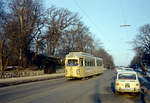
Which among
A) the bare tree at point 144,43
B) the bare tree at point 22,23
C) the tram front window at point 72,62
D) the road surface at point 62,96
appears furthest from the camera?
the bare tree at point 144,43

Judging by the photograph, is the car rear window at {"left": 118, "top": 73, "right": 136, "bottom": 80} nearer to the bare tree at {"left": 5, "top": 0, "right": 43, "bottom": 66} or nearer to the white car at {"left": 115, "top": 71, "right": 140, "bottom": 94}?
the white car at {"left": 115, "top": 71, "right": 140, "bottom": 94}

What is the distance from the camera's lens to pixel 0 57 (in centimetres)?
3512

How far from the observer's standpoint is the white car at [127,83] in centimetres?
1289

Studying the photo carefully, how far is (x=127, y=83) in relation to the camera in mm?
13008

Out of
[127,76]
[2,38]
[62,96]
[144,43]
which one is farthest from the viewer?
[144,43]

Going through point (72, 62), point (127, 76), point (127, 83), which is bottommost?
point (127, 83)

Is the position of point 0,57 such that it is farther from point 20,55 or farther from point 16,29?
point 16,29

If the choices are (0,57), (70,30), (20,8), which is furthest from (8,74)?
(70,30)

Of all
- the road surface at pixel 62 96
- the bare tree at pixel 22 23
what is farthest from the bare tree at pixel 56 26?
the road surface at pixel 62 96

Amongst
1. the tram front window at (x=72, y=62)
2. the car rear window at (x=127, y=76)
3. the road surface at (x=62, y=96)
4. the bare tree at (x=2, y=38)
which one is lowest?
the road surface at (x=62, y=96)

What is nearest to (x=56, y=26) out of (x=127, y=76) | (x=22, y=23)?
(x=22, y=23)

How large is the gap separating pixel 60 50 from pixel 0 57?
2896 cm

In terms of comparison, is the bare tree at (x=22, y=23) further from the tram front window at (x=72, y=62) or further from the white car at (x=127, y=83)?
the white car at (x=127, y=83)

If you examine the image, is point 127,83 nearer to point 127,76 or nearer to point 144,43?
point 127,76
